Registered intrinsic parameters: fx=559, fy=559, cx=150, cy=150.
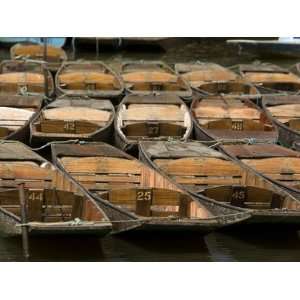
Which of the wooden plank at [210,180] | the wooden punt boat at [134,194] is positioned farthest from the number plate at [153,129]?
the wooden plank at [210,180]

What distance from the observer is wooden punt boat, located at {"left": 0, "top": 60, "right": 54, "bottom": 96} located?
1200 cm

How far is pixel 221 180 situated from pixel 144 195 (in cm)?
143

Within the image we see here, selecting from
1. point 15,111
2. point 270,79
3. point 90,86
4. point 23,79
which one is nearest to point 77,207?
point 15,111

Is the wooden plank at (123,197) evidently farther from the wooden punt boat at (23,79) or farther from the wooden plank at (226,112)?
the wooden punt boat at (23,79)

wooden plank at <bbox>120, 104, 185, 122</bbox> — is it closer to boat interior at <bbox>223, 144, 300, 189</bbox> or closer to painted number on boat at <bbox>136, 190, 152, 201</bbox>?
boat interior at <bbox>223, 144, 300, 189</bbox>

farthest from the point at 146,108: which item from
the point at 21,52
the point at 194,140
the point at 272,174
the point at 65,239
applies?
the point at 21,52

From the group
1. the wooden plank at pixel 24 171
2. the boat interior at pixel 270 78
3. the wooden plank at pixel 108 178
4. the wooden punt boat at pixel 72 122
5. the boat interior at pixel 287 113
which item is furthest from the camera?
the boat interior at pixel 270 78

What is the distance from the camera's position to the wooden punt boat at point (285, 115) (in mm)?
9922

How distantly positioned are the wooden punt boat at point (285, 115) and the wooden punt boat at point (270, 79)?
2.87 ft

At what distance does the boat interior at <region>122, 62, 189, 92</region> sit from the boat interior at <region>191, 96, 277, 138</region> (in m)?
1.32

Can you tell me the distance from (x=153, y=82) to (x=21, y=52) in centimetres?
484

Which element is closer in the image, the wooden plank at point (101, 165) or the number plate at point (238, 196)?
the number plate at point (238, 196)

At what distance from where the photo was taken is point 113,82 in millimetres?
12539

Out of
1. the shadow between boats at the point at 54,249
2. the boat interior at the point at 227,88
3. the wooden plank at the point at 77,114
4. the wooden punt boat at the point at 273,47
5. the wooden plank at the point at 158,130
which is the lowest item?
the shadow between boats at the point at 54,249
